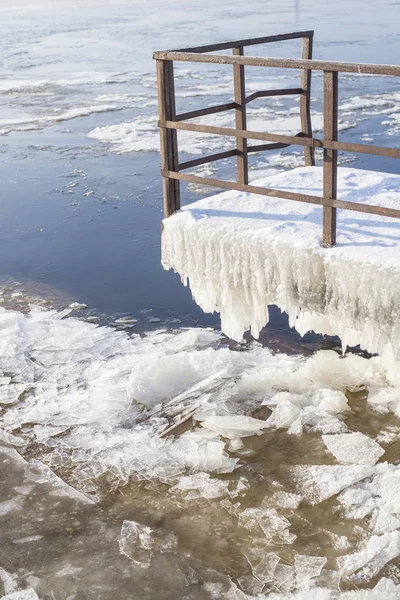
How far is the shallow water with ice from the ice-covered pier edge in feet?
2.21

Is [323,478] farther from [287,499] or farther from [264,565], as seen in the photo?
[264,565]

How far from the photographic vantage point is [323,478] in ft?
16.8

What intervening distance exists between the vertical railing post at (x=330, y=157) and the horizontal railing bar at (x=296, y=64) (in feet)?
0.22

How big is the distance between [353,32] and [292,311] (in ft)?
76.8

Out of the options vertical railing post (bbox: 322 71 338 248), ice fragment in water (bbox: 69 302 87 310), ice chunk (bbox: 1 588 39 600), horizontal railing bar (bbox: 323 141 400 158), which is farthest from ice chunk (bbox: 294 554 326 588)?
ice fragment in water (bbox: 69 302 87 310)

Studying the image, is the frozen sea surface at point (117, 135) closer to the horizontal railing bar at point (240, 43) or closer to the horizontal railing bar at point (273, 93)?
the horizontal railing bar at point (273, 93)

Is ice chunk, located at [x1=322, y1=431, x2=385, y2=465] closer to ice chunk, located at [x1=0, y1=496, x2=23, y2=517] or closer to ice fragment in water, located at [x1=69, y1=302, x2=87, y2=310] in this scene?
ice chunk, located at [x1=0, y1=496, x2=23, y2=517]

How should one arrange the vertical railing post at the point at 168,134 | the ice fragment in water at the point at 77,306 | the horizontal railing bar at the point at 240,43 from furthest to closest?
the ice fragment in water at the point at 77,306 < the horizontal railing bar at the point at 240,43 < the vertical railing post at the point at 168,134

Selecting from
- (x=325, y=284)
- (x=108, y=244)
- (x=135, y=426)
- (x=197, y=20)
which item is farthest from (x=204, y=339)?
(x=197, y=20)

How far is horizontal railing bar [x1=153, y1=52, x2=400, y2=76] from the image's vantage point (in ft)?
14.7

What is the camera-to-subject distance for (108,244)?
9578 millimetres

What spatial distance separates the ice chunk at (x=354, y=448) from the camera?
5270 mm

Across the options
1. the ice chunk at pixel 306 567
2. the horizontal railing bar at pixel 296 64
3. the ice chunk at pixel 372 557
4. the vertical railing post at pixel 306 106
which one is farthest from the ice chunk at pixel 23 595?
the vertical railing post at pixel 306 106

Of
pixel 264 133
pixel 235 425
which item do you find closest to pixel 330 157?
pixel 264 133
